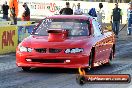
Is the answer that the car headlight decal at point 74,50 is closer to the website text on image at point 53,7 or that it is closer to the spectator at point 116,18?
the spectator at point 116,18

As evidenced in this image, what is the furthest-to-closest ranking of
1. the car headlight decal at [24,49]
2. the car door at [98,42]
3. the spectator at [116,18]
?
the spectator at [116,18], the car door at [98,42], the car headlight decal at [24,49]

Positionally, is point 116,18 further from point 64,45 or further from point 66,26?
point 64,45

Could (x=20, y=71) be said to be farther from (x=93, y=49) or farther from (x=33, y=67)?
(x=93, y=49)

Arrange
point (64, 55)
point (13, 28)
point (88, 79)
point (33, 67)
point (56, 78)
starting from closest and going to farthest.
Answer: point (88, 79), point (56, 78), point (64, 55), point (33, 67), point (13, 28)

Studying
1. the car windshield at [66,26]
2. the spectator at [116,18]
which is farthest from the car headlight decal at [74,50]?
the spectator at [116,18]

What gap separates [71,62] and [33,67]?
132cm

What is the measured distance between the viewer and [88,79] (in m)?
4.35

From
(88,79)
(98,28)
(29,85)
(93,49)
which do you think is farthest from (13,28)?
(88,79)

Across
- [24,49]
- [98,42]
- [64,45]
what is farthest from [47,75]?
[98,42]

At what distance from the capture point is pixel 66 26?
1206cm

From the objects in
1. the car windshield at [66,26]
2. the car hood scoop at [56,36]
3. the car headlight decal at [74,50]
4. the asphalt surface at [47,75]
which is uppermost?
the car windshield at [66,26]

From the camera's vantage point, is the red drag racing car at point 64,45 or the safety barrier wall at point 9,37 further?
the safety barrier wall at point 9,37

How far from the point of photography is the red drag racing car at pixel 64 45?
10.8 meters

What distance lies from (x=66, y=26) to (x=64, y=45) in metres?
1.32
